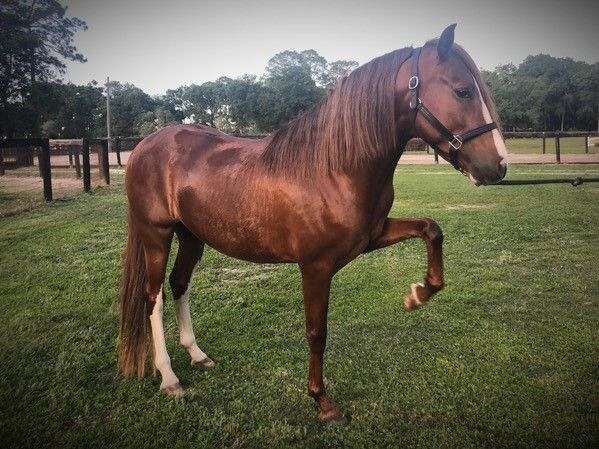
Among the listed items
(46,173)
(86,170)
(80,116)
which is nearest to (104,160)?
(86,170)

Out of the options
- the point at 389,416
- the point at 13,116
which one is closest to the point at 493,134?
the point at 389,416

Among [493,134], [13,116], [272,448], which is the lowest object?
[272,448]

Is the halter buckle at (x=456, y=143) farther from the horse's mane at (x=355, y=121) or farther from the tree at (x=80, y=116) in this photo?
the tree at (x=80, y=116)

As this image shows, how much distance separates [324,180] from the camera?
8.14 ft

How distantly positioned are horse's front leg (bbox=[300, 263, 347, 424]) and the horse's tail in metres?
1.43

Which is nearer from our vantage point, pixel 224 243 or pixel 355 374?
pixel 224 243

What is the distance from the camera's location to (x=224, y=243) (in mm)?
2947

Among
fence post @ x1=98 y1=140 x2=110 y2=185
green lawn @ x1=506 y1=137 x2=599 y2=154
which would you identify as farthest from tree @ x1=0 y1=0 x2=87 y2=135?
green lawn @ x1=506 y1=137 x2=599 y2=154

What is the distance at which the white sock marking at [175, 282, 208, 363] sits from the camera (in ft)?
11.1

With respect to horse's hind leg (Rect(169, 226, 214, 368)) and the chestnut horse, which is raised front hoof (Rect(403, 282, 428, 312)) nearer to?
the chestnut horse

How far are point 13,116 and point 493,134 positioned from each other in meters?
33.8

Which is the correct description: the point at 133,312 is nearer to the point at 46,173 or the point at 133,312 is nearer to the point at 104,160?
the point at 46,173

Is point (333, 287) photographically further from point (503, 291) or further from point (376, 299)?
point (503, 291)

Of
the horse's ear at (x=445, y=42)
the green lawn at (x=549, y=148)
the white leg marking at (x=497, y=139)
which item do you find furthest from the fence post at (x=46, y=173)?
the green lawn at (x=549, y=148)
